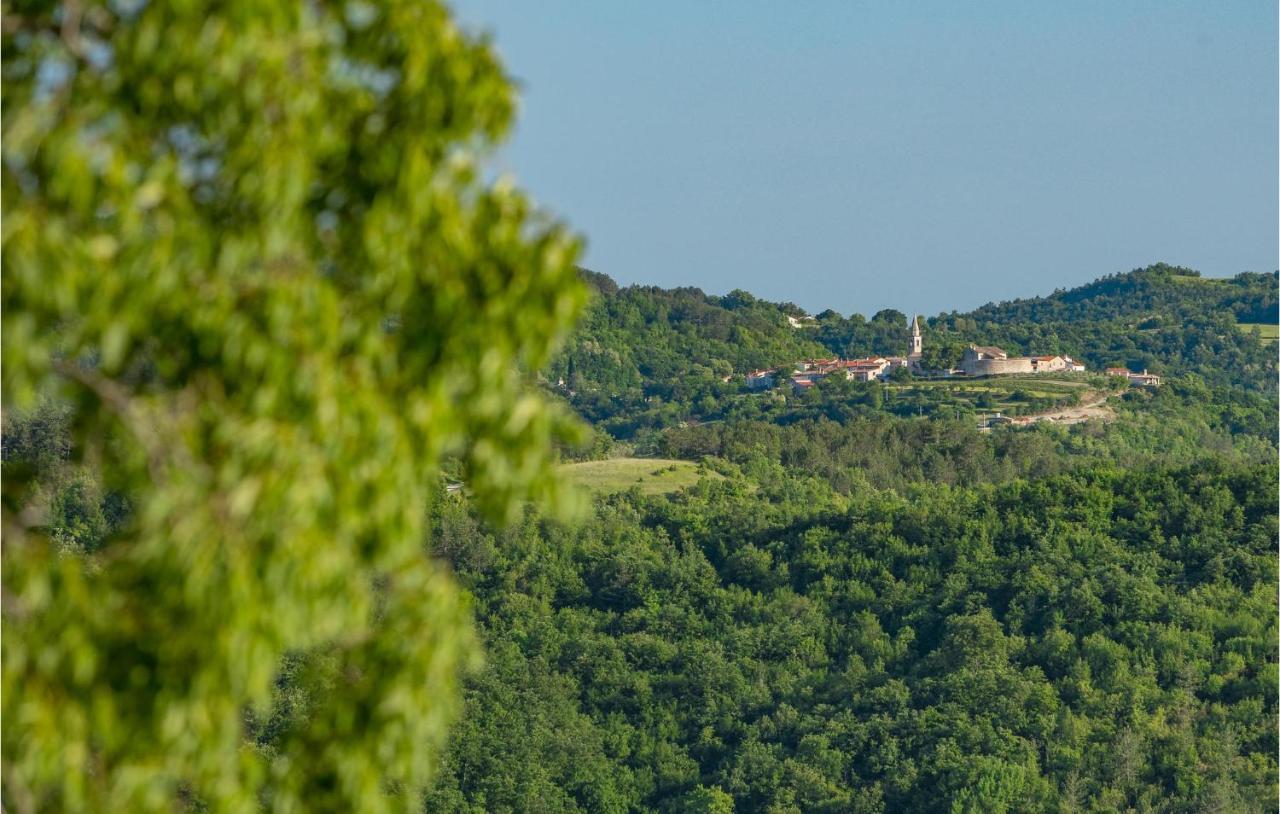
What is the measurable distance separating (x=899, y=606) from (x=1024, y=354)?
5832cm

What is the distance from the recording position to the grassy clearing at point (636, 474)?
6269 cm

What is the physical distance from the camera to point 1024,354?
10731 cm

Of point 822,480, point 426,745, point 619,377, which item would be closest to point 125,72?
point 426,745

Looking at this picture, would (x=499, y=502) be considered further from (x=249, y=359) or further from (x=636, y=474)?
(x=636, y=474)

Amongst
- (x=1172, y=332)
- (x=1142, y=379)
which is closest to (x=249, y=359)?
(x=1142, y=379)

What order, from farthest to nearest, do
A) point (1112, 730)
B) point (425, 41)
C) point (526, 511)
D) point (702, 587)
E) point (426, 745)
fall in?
point (526, 511) < point (702, 587) < point (1112, 730) < point (426, 745) < point (425, 41)

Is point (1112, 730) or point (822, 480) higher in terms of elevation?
point (822, 480)

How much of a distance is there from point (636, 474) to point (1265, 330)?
5964 cm

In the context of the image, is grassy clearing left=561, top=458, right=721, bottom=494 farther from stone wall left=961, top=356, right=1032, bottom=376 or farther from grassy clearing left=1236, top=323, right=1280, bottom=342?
grassy clearing left=1236, top=323, right=1280, bottom=342

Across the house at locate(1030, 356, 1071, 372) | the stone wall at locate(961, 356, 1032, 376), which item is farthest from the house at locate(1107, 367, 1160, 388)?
the stone wall at locate(961, 356, 1032, 376)

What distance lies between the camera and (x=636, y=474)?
2557 inches

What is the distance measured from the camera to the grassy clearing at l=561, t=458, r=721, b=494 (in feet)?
206

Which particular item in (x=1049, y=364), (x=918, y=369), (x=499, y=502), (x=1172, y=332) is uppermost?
(x=1172, y=332)

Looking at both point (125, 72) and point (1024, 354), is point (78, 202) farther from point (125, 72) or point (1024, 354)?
point (1024, 354)
